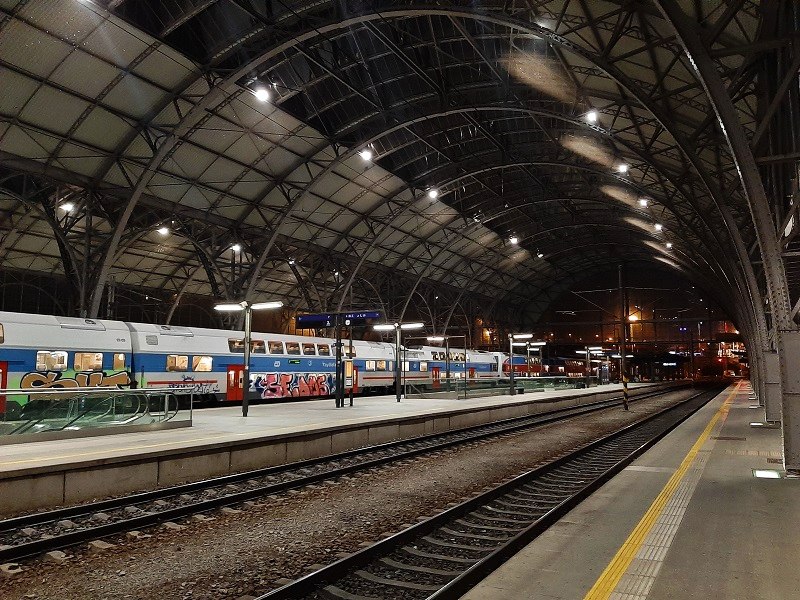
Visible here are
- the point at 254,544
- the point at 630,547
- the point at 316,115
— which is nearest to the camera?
the point at 630,547

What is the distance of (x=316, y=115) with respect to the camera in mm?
29453

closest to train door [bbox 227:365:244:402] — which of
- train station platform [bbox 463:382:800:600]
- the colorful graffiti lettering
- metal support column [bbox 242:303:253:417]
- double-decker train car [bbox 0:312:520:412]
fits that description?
double-decker train car [bbox 0:312:520:412]

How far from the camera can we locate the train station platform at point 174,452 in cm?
977

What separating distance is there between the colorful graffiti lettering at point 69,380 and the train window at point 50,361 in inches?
6.6

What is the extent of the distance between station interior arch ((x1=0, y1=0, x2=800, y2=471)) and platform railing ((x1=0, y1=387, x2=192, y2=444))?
13.0 m

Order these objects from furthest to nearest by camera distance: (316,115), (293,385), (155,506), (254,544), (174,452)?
(293,385)
(316,115)
(174,452)
(155,506)
(254,544)

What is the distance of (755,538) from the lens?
662 centimetres

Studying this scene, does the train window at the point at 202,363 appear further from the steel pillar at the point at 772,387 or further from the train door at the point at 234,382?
the steel pillar at the point at 772,387

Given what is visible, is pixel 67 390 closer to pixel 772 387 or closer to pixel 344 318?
pixel 344 318

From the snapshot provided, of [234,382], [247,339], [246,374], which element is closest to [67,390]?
[246,374]

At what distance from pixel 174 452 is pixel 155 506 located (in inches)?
84.3

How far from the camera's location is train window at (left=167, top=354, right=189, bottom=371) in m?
24.6

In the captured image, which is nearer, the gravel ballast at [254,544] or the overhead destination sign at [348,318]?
the gravel ballast at [254,544]

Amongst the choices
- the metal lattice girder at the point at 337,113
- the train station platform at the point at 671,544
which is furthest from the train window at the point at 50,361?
the train station platform at the point at 671,544
